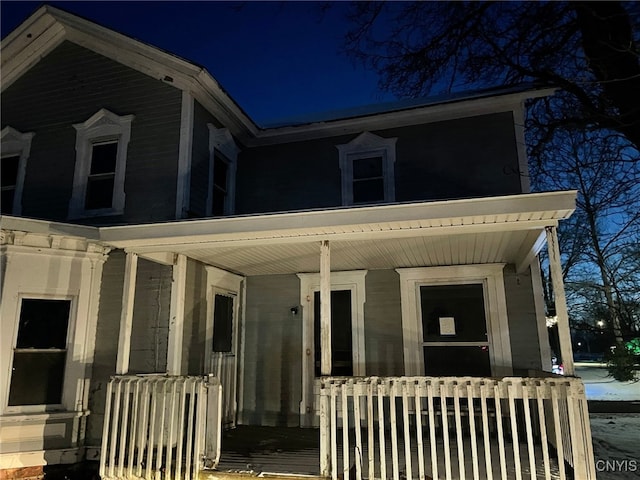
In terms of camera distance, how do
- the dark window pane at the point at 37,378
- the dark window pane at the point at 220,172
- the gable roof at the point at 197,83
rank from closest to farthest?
the dark window pane at the point at 37,378
the gable roof at the point at 197,83
the dark window pane at the point at 220,172

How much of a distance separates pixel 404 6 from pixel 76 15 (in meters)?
5.48

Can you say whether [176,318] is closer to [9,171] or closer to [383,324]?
[383,324]

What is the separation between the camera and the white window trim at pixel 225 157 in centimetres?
740

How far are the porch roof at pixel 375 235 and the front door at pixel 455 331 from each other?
51 cm

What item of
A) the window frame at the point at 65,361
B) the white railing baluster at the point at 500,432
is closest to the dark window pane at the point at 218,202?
the window frame at the point at 65,361

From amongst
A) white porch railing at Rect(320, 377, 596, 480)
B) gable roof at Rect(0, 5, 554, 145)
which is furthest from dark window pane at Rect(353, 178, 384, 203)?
white porch railing at Rect(320, 377, 596, 480)

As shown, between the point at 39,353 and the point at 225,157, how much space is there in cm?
418

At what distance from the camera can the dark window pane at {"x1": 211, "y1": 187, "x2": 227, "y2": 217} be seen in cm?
771

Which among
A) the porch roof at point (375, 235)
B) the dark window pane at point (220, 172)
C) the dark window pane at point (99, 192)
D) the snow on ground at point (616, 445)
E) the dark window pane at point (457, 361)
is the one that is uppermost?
the dark window pane at point (220, 172)

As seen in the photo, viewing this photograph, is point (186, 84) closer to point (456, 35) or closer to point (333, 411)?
point (456, 35)

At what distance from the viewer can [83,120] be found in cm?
758

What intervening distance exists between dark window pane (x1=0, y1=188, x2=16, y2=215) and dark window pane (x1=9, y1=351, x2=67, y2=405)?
3.28m

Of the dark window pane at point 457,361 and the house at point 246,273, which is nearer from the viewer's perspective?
the house at point 246,273

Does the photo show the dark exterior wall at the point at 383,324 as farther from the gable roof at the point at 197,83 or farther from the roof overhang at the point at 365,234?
the gable roof at the point at 197,83
